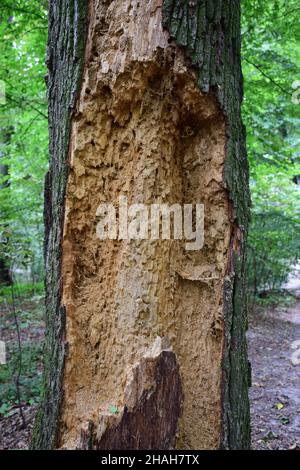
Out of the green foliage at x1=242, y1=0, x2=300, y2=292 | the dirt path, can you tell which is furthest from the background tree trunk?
the green foliage at x1=242, y1=0, x2=300, y2=292

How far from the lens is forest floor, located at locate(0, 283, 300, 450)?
316cm

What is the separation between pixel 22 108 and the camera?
5.20 metres

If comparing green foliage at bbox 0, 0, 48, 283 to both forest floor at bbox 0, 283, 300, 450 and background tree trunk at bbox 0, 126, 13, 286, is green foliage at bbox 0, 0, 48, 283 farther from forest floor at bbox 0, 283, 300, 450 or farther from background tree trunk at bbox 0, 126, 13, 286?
forest floor at bbox 0, 283, 300, 450

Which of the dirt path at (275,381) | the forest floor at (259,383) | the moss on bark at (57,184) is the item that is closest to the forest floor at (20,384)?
the forest floor at (259,383)

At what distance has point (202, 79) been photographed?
72.7 inches

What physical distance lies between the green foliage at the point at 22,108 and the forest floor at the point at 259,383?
0.96 meters

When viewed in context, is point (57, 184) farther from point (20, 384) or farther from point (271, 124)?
point (271, 124)

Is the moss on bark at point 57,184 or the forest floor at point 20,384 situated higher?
→ the moss on bark at point 57,184

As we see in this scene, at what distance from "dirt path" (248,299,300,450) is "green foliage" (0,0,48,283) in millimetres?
2790

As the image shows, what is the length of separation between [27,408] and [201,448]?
7.64 feet

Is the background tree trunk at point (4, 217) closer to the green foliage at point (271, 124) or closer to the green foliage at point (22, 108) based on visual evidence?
the green foliage at point (22, 108)

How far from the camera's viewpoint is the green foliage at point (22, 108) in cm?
421

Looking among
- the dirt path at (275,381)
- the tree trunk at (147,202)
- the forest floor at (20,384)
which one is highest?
the tree trunk at (147,202)
